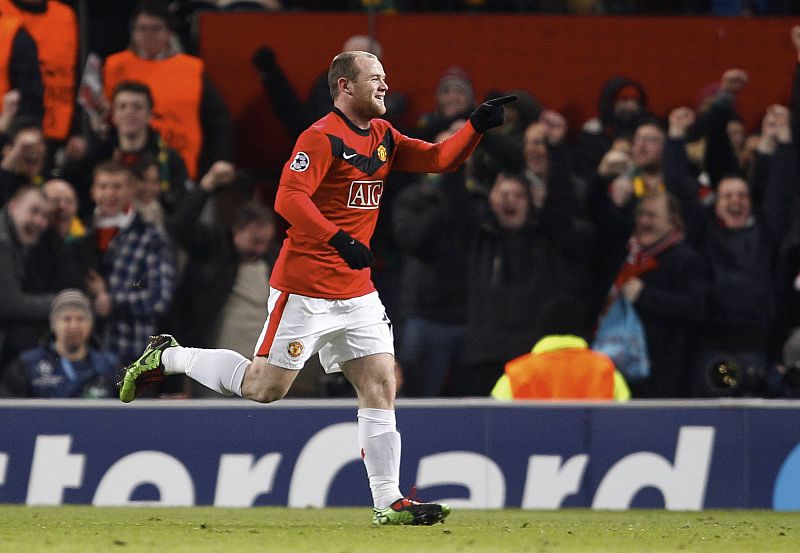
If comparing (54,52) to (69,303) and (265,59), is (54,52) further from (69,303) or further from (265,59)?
(69,303)

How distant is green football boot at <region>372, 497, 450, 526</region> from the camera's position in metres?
6.50

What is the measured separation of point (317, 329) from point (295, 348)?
0.39ft

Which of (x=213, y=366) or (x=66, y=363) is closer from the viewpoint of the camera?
(x=213, y=366)

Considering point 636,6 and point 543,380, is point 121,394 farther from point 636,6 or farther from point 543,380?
point 636,6

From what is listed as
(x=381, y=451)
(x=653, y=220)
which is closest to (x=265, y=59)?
(x=653, y=220)

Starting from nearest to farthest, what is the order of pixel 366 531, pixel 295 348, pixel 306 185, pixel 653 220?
pixel 306 185
pixel 366 531
pixel 295 348
pixel 653 220

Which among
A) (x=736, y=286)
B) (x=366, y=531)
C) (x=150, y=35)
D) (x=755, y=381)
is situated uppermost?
(x=150, y=35)

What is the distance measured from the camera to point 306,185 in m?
6.34

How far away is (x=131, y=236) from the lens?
9344 mm

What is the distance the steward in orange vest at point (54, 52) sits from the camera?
9773 millimetres

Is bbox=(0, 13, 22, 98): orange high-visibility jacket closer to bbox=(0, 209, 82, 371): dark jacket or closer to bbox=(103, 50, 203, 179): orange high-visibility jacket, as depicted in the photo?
bbox=(103, 50, 203, 179): orange high-visibility jacket

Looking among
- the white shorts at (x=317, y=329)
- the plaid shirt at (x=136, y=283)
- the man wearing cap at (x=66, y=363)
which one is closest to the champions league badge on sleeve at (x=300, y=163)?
the white shorts at (x=317, y=329)

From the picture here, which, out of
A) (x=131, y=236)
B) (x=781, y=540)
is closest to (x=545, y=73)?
(x=131, y=236)

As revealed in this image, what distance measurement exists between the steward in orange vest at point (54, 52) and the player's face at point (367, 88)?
3754 millimetres
